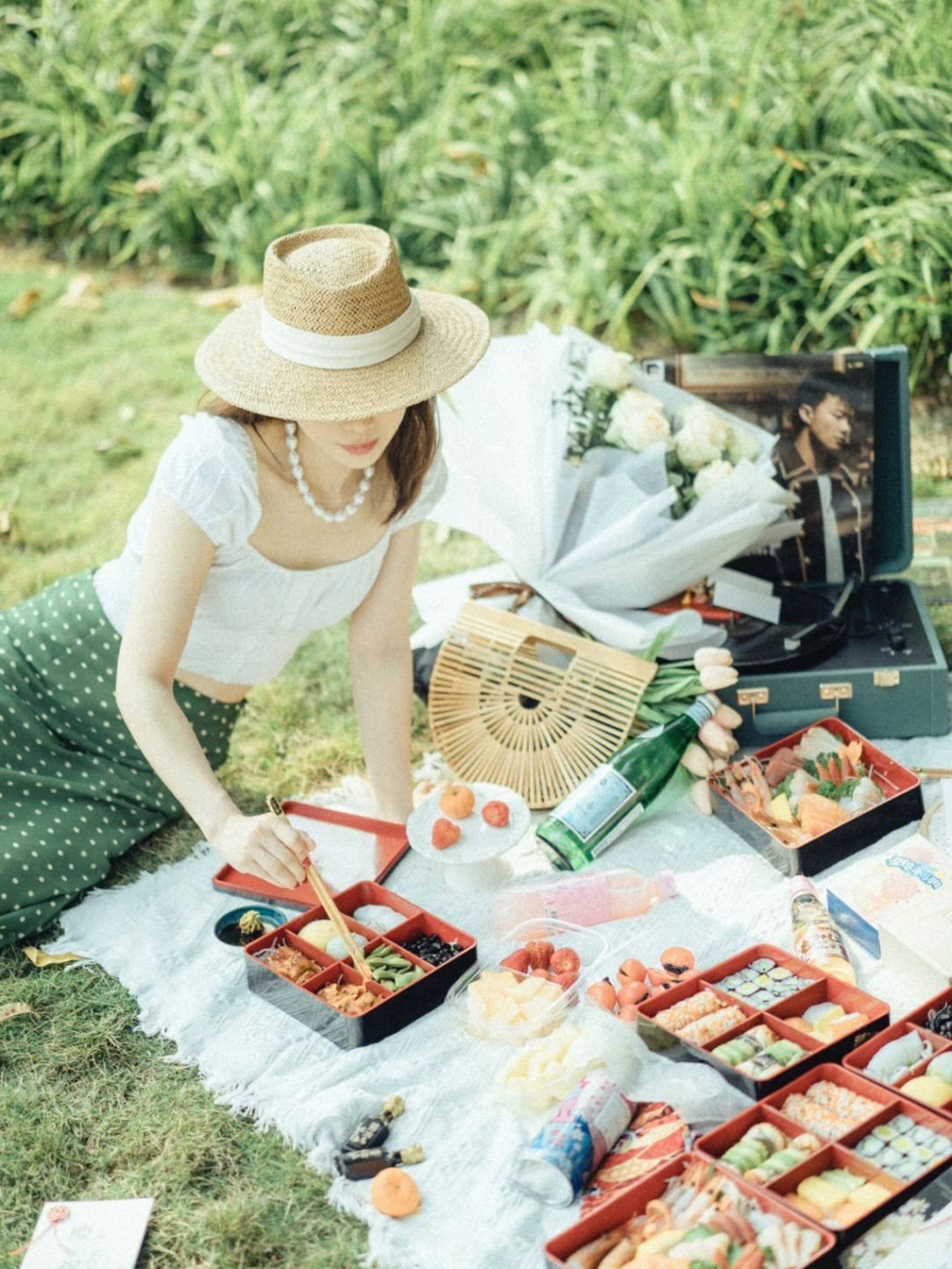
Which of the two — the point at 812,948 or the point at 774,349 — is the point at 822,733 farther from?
the point at 774,349

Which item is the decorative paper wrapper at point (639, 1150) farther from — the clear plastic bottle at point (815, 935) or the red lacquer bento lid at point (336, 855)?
the red lacquer bento lid at point (336, 855)

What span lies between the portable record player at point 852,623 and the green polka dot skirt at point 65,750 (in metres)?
1.30

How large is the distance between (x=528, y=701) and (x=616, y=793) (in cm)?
50

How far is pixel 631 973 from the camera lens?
2.17m

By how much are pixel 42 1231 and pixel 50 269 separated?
4.94 meters

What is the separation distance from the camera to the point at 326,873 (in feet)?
8.68

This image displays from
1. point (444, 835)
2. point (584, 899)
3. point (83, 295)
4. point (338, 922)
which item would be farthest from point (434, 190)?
point (338, 922)

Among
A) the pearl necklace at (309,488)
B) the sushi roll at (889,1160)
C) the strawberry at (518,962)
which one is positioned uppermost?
the pearl necklace at (309,488)

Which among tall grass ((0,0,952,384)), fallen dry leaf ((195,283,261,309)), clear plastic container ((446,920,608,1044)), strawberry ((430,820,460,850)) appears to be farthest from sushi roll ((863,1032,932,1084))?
fallen dry leaf ((195,283,261,309))

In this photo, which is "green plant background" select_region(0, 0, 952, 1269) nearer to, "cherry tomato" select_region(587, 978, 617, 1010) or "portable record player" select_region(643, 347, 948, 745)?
"portable record player" select_region(643, 347, 948, 745)

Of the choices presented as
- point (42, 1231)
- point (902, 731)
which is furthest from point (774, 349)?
point (42, 1231)

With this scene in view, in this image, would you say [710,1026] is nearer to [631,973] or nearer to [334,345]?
[631,973]

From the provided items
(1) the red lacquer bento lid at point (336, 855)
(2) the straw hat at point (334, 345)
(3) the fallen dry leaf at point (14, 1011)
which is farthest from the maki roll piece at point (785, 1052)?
(3) the fallen dry leaf at point (14, 1011)

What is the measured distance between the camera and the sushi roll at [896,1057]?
1846mm
